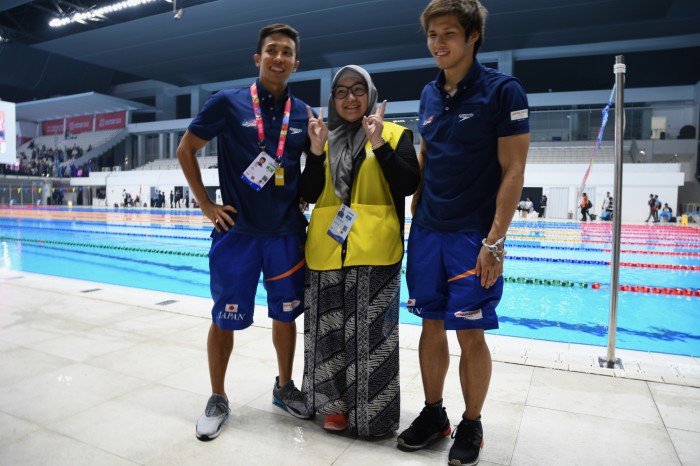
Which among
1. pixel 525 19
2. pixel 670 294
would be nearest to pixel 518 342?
pixel 670 294

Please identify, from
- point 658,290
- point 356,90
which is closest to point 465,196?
point 356,90

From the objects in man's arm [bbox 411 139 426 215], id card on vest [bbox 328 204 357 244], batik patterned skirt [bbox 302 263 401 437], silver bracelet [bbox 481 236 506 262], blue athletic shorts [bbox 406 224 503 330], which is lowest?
batik patterned skirt [bbox 302 263 401 437]

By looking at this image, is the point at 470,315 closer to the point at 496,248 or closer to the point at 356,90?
the point at 496,248

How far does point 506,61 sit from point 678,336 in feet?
78.3

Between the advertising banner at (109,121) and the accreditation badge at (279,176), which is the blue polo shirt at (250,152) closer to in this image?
the accreditation badge at (279,176)

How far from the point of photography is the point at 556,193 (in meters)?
21.8

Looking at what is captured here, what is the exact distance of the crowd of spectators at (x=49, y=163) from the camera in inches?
1380

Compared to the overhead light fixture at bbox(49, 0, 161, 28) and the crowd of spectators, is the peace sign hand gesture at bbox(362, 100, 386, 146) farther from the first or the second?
the crowd of spectators

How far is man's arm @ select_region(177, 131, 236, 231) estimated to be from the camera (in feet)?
7.35

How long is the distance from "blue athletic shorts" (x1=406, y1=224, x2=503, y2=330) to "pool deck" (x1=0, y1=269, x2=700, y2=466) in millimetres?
561

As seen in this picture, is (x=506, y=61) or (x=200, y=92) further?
(x=200, y=92)

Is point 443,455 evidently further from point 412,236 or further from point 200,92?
point 200,92

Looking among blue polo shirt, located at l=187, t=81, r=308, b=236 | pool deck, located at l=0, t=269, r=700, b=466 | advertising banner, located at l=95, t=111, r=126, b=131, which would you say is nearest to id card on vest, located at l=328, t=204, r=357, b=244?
blue polo shirt, located at l=187, t=81, r=308, b=236

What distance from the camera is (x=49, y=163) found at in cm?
3872
